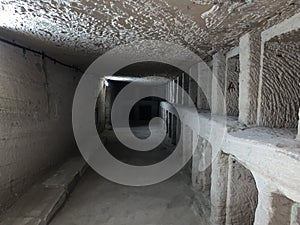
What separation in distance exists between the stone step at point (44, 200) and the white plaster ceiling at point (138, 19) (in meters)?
1.47

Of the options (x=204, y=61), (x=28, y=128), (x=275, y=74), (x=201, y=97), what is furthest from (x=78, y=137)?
(x=275, y=74)

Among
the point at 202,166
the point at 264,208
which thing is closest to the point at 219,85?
the point at 202,166

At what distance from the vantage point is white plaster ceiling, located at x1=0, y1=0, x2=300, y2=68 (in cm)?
102

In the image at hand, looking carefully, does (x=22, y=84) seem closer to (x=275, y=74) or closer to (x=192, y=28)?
(x=192, y=28)

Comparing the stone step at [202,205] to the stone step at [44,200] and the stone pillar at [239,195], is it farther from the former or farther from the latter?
the stone step at [44,200]

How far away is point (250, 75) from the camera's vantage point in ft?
4.57

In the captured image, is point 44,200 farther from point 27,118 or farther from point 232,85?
point 232,85

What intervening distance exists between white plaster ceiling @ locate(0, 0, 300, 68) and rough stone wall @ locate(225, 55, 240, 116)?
201 mm

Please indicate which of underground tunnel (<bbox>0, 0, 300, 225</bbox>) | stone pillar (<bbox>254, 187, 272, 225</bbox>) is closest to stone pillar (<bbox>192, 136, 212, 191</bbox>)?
underground tunnel (<bbox>0, 0, 300, 225</bbox>)

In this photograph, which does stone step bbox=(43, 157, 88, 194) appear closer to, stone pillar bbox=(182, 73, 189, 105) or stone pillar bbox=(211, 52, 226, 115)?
stone pillar bbox=(211, 52, 226, 115)

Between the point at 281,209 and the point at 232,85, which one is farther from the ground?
the point at 232,85

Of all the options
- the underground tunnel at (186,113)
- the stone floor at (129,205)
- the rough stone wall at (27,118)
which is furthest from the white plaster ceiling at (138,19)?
→ the stone floor at (129,205)

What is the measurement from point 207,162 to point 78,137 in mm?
2602

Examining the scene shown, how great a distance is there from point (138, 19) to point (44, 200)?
1.87 m
